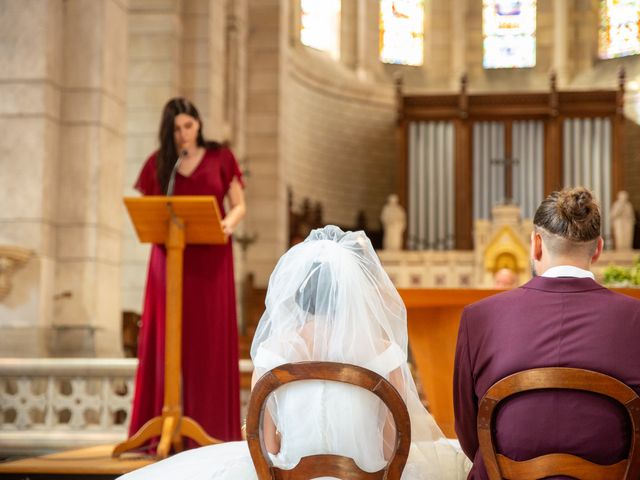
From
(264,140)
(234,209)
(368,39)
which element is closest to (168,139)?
(234,209)

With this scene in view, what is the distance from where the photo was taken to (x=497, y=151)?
55.0 feet

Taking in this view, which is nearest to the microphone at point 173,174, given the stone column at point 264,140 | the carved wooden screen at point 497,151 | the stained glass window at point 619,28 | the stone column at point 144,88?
the stone column at point 144,88

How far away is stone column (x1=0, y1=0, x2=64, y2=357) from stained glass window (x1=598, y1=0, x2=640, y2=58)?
494 inches

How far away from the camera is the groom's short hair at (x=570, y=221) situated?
275cm

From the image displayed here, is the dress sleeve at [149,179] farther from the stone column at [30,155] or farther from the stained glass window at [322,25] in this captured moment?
the stained glass window at [322,25]

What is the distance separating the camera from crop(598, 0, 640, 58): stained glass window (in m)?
17.8

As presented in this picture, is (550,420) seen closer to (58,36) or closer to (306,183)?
(58,36)

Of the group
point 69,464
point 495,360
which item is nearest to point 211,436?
point 69,464

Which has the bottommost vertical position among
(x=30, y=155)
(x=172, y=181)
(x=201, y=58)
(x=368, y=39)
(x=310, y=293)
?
(x=310, y=293)

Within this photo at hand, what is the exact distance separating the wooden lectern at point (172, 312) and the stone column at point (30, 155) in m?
2.28

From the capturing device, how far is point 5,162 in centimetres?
741

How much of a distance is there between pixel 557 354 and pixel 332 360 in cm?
68

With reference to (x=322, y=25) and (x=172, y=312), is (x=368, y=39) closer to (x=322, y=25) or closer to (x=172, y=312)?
(x=322, y=25)

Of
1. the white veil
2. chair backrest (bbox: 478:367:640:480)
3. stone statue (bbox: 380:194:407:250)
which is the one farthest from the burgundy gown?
stone statue (bbox: 380:194:407:250)
